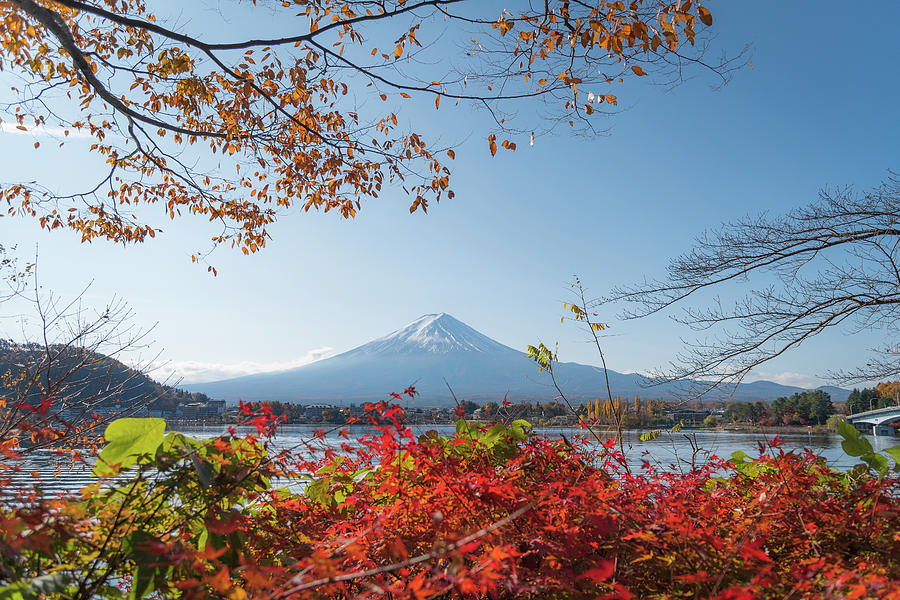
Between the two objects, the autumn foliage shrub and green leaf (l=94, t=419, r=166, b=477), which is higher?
green leaf (l=94, t=419, r=166, b=477)

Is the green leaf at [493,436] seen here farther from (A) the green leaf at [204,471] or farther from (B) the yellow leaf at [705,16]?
(B) the yellow leaf at [705,16]

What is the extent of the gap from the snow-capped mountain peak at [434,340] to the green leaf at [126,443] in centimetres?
5294

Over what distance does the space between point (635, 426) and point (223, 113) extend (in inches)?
219

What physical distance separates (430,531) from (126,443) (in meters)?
0.76

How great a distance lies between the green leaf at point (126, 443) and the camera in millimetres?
1075

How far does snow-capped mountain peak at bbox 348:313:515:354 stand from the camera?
59.7 metres

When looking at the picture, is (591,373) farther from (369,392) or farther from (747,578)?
(747,578)

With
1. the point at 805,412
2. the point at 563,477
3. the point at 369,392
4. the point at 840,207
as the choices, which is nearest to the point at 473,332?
the point at 369,392

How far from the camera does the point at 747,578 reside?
101 cm

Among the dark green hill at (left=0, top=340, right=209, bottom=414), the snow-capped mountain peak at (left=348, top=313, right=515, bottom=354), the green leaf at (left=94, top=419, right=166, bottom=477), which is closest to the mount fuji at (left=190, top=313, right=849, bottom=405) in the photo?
the snow-capped mountain peak at (left=348, top=313, right=515, bottom=354)

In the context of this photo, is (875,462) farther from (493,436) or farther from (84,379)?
(84,379)

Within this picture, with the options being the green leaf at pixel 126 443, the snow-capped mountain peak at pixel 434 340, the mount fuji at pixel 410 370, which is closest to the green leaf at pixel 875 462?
the green leaf at pixel 126 443

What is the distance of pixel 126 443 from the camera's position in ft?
3.61

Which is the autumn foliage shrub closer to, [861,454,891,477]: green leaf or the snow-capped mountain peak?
[861,454,891,477]: green leaf
